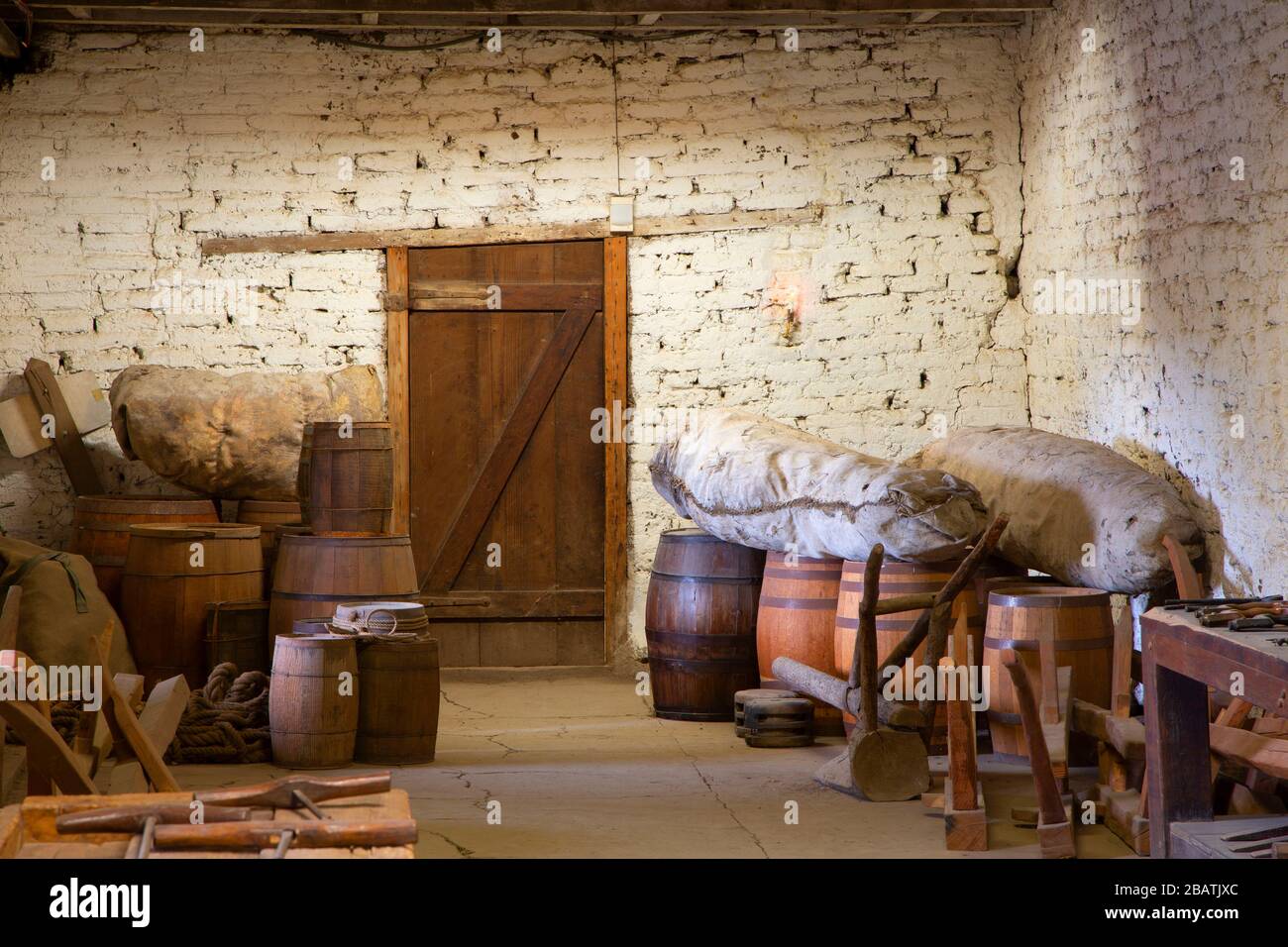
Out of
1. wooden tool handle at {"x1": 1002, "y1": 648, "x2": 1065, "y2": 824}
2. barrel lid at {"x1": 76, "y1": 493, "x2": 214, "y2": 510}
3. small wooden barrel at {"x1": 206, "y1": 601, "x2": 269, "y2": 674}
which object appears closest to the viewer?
wooden tool handle at {"x1": 1002, "y1": 648, "x2": 1065, "y2": 824}

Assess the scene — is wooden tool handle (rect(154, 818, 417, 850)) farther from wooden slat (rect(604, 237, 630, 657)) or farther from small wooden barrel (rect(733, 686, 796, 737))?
wooden slat (rect(604, 237, 630, 657))

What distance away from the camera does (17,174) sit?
684cm

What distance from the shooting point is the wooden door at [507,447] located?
23.2 feet

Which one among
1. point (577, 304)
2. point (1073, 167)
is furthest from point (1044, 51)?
point (577, 304)

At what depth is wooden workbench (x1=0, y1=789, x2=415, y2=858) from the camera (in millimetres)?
2111

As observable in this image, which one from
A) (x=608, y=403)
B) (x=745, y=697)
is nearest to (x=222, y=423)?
(x=608, y=403)

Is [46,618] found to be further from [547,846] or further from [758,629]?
[758,629]

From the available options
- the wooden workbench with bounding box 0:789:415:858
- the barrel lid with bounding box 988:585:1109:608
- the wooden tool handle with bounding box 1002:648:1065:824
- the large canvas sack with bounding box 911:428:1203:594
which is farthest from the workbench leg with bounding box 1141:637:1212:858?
the wooden workbench with bounding box 0:789:415:858

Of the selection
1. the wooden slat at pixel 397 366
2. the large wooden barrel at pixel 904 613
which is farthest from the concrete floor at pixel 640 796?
the wooden slat at pixel 397 366

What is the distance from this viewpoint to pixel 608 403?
7.11 meters

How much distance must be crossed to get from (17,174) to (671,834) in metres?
5.01

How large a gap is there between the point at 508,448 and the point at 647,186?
1556mm

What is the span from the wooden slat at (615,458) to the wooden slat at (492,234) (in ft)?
0.63

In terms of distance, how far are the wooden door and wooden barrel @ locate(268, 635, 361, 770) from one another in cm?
215
